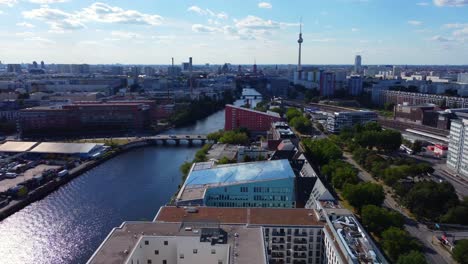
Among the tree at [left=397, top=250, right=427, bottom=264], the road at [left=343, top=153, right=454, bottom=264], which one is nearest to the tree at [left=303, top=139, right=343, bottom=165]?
the road at [left=343, top=153, right=454, bottom=264]

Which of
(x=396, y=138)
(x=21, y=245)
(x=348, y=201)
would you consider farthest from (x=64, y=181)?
(x=396, y=138)

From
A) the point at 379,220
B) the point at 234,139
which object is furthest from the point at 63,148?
the point at 379,220

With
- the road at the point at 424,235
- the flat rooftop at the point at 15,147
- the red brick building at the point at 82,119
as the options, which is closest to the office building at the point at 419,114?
the road at the point at 424,235

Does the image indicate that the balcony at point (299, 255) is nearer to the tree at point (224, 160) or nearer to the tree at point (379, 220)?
the tree at point (379, 220)

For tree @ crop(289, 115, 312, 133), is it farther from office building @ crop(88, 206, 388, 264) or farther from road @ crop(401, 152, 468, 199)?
office building @ crop(88, 206, 388, 264)

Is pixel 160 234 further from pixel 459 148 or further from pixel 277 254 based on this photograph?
pixel 459 148

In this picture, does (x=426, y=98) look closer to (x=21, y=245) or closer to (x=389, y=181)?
(x=389, y=181)
